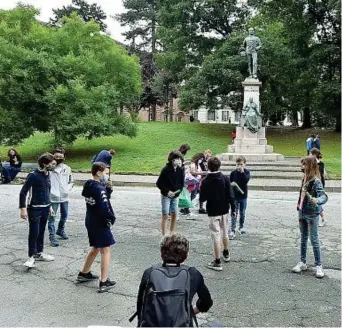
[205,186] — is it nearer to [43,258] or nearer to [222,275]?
[222,275]

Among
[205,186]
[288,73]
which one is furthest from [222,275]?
[288,73]

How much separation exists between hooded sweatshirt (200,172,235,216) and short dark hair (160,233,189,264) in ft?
10.7

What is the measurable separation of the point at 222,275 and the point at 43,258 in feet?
8.86

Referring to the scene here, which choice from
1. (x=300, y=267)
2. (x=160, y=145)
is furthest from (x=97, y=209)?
(x=160, y=145)

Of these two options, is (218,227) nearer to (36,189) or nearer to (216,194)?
(216,194)

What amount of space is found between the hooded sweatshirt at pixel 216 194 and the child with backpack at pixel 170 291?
329cm

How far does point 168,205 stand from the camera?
Result: 324 inches

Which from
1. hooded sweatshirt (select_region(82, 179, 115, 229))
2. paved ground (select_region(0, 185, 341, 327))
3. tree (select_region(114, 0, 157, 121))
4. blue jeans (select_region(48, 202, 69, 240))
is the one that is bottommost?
paved ground (select_region(0, 185, 341, 327))

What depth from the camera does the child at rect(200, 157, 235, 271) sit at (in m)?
6.43

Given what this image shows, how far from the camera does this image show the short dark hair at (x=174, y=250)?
319 centimetres

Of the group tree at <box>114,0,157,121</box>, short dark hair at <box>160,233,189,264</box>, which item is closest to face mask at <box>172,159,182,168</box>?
short dark hair at <box>160,233,189,264</box>

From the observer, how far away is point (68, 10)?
5734cm

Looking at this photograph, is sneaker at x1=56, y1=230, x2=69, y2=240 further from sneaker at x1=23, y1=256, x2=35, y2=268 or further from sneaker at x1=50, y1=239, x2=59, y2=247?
sneaker at x1=23, y1=256, x2=35, y2=268

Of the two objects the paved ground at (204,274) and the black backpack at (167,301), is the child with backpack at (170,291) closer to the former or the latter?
the black backpack at (167,301)
